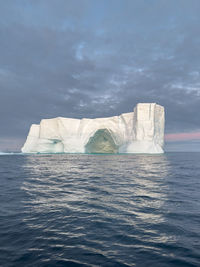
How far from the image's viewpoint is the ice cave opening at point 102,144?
5772 cm

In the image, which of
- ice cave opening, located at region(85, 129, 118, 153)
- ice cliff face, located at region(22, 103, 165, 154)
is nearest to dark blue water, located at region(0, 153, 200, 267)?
ice cliff face, located at region(22, 103, 165, 154)

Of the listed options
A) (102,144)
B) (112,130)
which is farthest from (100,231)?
(102,144)

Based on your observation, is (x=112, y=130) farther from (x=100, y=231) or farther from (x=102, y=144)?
(x=100, y=231)

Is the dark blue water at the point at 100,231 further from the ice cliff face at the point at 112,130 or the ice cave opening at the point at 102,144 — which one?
the ice cave opening at the point at 102,144

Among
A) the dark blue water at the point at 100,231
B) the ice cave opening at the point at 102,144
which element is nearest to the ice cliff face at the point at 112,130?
the ice cave opening at the point at 102,144

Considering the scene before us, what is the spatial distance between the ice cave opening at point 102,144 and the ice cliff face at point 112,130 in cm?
99

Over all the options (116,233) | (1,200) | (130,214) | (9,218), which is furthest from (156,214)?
(1,200)

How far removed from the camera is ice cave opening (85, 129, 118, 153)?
5772 centimetres

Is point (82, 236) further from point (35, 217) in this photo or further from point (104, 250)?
point (35, 217)

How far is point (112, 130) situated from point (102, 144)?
11833 millimetres

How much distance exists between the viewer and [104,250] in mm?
3076

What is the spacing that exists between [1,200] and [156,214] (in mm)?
5391

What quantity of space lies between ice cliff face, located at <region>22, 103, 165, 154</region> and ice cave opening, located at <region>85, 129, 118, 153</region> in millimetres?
989

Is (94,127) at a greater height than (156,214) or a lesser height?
greater
